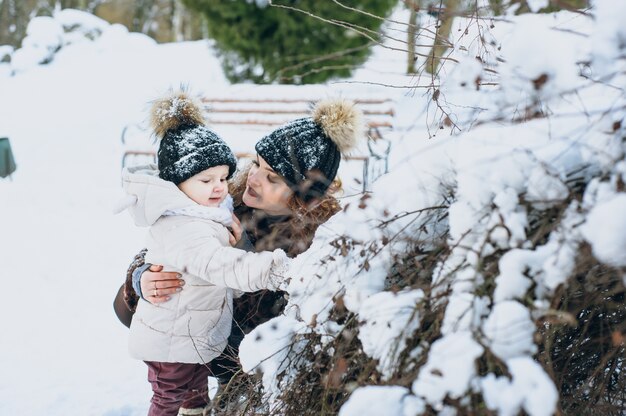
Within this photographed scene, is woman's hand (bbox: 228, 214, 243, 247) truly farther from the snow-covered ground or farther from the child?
the snow-covered ground

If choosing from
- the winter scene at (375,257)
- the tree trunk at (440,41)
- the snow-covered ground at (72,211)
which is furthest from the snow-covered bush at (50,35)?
the tree trunk at (440,41)

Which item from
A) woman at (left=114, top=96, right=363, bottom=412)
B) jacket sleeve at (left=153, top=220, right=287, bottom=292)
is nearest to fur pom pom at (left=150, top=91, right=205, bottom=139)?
woman at (left=114, top=96, right=363, bottom=412)

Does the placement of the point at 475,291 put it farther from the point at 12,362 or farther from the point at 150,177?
the point at 12,362

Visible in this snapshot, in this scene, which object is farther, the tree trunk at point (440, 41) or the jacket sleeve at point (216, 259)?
the jacket sleeve at point (216, 259)

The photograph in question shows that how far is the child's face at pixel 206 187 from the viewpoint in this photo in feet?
8.14

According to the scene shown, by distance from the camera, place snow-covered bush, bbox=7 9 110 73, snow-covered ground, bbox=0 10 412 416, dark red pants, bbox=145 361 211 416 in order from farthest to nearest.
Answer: snow-covered bush, bbox=7 9 110 73 → snow-covered ground, bbox=0 10 412 416 → dark red pants, bbox=145 361 211 416

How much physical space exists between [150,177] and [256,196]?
445 mm

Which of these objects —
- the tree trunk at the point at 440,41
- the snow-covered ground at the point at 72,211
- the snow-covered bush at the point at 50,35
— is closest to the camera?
the tree trunk at the point at 440,41

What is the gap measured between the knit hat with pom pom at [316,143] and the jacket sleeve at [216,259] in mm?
420

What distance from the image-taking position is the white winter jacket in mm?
2277

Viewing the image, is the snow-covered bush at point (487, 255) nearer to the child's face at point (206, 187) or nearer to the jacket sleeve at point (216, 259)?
the jacket sleeve at point (216, 259)

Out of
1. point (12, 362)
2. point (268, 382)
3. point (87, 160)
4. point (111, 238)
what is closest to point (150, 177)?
point (268, 382)

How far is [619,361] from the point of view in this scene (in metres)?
1.82

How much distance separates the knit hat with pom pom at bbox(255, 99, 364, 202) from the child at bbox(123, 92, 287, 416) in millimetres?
194
